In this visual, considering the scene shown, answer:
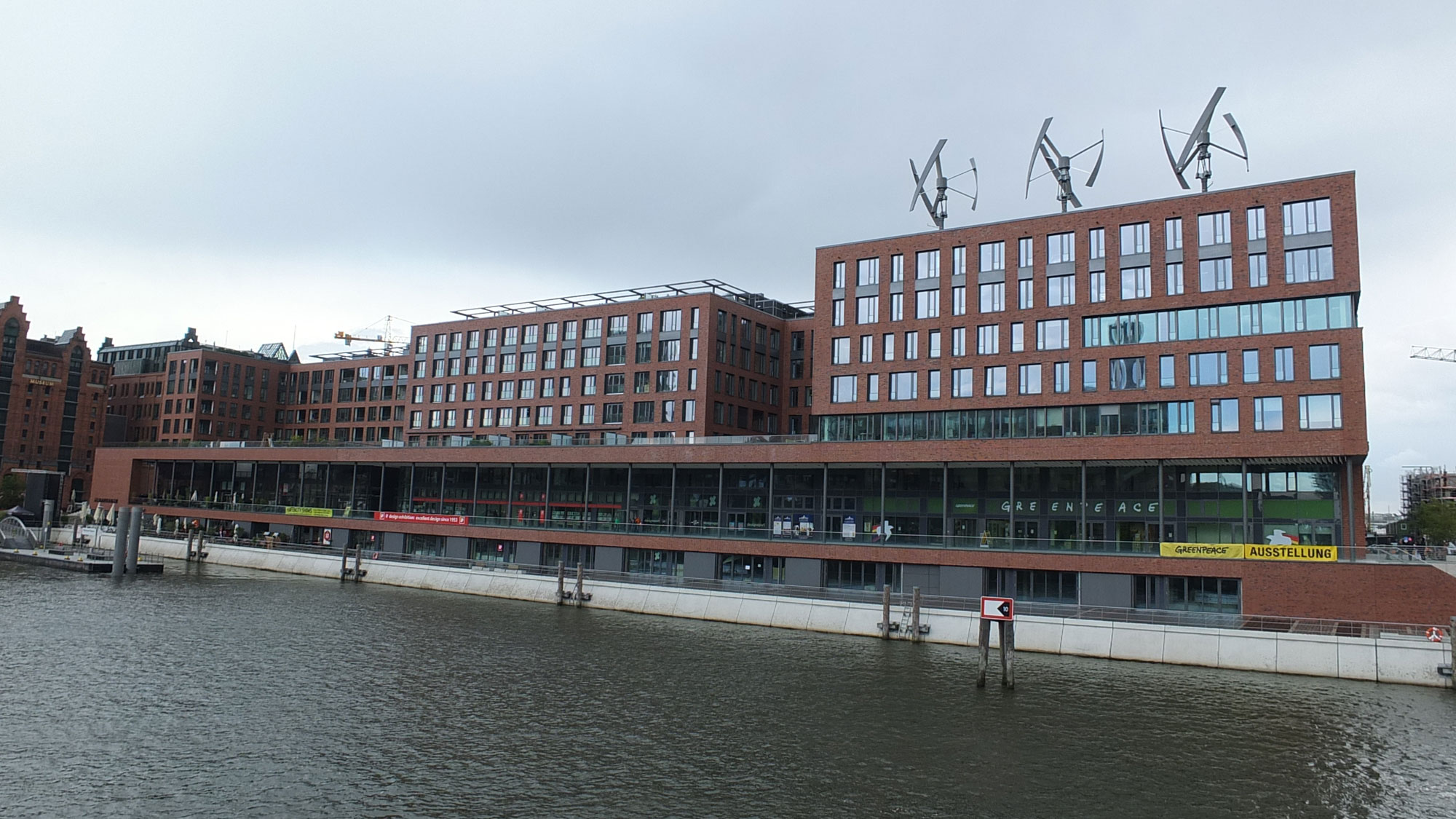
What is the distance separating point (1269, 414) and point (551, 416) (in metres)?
66.3

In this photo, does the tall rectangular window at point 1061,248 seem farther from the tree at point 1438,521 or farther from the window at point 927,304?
the tree at point 1438,521

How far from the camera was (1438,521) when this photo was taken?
12600 cm

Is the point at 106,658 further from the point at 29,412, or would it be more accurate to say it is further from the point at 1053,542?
the point at 29,412

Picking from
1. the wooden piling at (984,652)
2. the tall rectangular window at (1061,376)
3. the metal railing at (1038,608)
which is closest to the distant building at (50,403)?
the metal railing at (1038,608)

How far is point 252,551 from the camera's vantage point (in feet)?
285

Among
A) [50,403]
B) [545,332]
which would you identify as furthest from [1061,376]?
[50,403]

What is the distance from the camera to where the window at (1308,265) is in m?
59.8

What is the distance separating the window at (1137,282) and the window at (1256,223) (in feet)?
20.4

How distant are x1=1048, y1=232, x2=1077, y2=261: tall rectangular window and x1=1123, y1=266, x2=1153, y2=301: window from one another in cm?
380

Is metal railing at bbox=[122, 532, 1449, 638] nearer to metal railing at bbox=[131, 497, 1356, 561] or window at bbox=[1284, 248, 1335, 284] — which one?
metal railing at bbox=[131, 497, 1356, 561]

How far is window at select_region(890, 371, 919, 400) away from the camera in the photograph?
73.7m

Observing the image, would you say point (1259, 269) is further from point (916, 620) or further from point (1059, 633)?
point (916, 620)

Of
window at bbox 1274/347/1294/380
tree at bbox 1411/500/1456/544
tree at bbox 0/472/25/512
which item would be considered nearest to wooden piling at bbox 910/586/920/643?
window at bbox 1274/347/1294/380

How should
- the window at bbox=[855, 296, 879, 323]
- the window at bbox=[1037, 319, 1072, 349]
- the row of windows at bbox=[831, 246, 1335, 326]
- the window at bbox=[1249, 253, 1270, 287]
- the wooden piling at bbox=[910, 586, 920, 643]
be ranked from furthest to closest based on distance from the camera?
the window at bbox=[855, 296, 879, 323], the window at bbox=[1037, 319, 1072, 349], the window at bbox=[1249, 253, 1270, 287], the row of windows at bbox=[831, 246, 1335, 326], the wooden piling at bbox=[910, 586, 920, 643]
